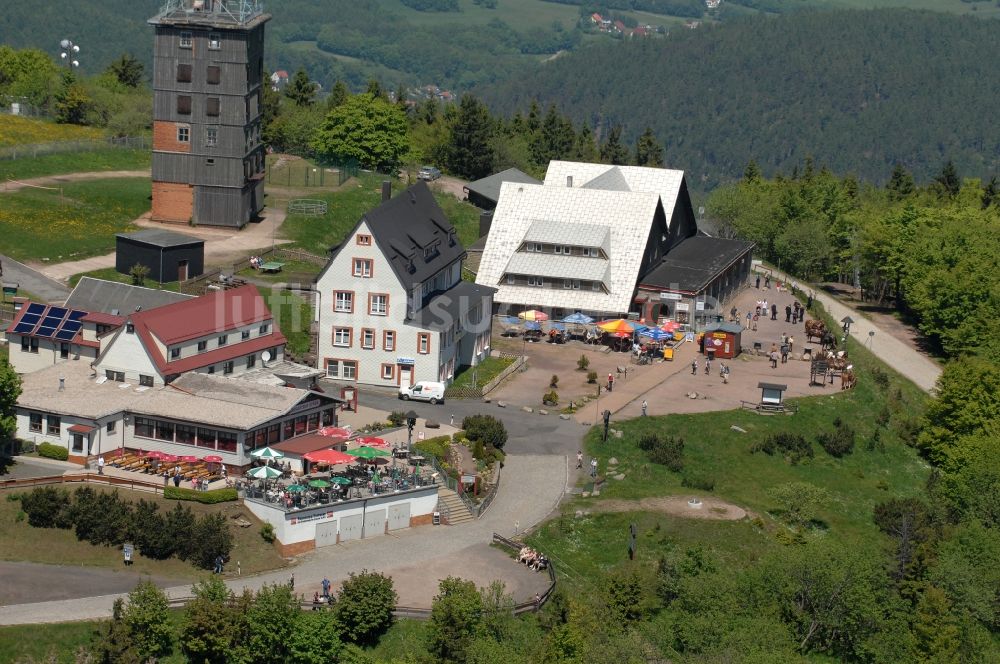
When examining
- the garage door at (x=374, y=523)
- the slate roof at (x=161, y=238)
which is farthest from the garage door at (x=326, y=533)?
the slate roof at (x=161, y=238)

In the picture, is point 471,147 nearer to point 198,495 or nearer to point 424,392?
point 424,392

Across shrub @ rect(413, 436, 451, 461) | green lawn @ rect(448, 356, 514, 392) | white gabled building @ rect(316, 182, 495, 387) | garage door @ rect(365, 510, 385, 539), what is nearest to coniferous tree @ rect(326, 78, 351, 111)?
green lawn @ rect(448, 356, 514, 392)

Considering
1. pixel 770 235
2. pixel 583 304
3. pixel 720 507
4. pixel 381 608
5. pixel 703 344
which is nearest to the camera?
pixel 381 608

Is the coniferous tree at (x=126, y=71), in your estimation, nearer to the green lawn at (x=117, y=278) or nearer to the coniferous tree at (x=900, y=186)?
the green lawn at (x=117, y=278)

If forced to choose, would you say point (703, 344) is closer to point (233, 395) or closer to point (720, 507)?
point (720, 507)

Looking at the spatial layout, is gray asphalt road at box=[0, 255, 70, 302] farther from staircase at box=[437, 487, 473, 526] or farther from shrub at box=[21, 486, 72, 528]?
staircase at box=[437, 487, 473, 526]

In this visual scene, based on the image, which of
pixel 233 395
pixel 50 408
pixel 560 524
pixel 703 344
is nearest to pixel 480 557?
pixel 560 524
